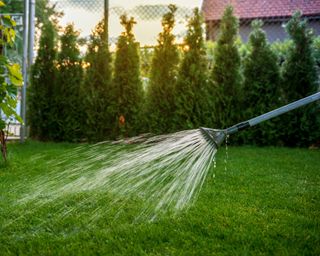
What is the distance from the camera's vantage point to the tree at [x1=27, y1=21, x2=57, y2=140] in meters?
7.44

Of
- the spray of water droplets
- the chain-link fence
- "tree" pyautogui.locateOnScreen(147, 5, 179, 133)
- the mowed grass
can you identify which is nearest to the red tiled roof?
the chain-link fence

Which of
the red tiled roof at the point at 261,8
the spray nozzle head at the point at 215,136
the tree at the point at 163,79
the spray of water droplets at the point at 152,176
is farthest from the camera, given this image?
the red tiled roof at the point at 261,8

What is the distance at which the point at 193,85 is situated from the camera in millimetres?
6742

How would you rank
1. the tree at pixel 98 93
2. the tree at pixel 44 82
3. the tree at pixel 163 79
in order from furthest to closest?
the tree at pixel 44 82
the tree at pixel 98 93
the tree at pixel 163 79

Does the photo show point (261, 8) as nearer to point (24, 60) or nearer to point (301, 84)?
point (301, 84)

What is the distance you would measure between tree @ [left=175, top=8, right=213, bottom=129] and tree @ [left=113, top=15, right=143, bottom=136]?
0.77m

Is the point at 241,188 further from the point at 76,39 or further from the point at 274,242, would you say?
the point at 76,39

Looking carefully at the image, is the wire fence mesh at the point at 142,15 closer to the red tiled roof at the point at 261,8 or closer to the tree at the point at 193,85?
the red tiled roof at the point at 261,8

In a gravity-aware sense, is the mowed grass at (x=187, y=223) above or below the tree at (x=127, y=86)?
below

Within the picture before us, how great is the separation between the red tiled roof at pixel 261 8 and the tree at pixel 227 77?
67cm

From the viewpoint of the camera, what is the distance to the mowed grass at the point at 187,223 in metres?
2.12

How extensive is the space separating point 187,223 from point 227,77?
4.66m

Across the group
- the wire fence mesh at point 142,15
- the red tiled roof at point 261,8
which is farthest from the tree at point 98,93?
the red tiled roof at point 261,8

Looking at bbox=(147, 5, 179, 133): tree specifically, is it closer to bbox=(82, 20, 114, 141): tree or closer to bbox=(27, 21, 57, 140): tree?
bbox=(82, 20, 114, 141): tree
